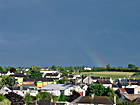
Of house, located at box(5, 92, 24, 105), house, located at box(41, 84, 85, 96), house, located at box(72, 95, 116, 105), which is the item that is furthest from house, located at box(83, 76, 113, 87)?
house, located at box(72, 95, 116, 105)

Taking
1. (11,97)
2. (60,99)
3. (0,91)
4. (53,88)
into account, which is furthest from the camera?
(53,88)

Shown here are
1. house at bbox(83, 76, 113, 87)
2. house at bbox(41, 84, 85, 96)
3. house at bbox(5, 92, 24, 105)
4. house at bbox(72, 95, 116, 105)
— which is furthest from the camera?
house at bbox(83, 76, 113, 87)

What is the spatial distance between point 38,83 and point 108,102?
161 ft

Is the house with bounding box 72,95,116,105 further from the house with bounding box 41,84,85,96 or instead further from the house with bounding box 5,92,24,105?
the house with bounding box 41,84,85,96

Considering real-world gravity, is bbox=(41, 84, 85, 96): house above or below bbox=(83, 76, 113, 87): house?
below

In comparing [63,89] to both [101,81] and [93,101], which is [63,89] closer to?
[93,101]

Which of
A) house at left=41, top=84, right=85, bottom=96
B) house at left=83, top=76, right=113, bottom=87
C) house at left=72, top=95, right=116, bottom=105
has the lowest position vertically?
house at left=72, top=95, right=116, bottom=105

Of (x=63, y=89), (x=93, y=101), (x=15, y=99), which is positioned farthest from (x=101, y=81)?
(x=93, y=101)

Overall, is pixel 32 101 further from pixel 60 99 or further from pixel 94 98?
pixel 94 98

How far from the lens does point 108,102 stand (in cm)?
5544

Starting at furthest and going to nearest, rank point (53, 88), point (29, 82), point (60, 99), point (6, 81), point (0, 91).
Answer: point (29, 82), point (6, 81), point (53, 88), point (0, 91), point (60, 99)

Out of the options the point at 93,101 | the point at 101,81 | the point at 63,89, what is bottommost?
the point at 93,101

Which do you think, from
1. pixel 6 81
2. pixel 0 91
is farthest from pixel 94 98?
pixel 6 81

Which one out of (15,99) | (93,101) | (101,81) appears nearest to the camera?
(93,101)
